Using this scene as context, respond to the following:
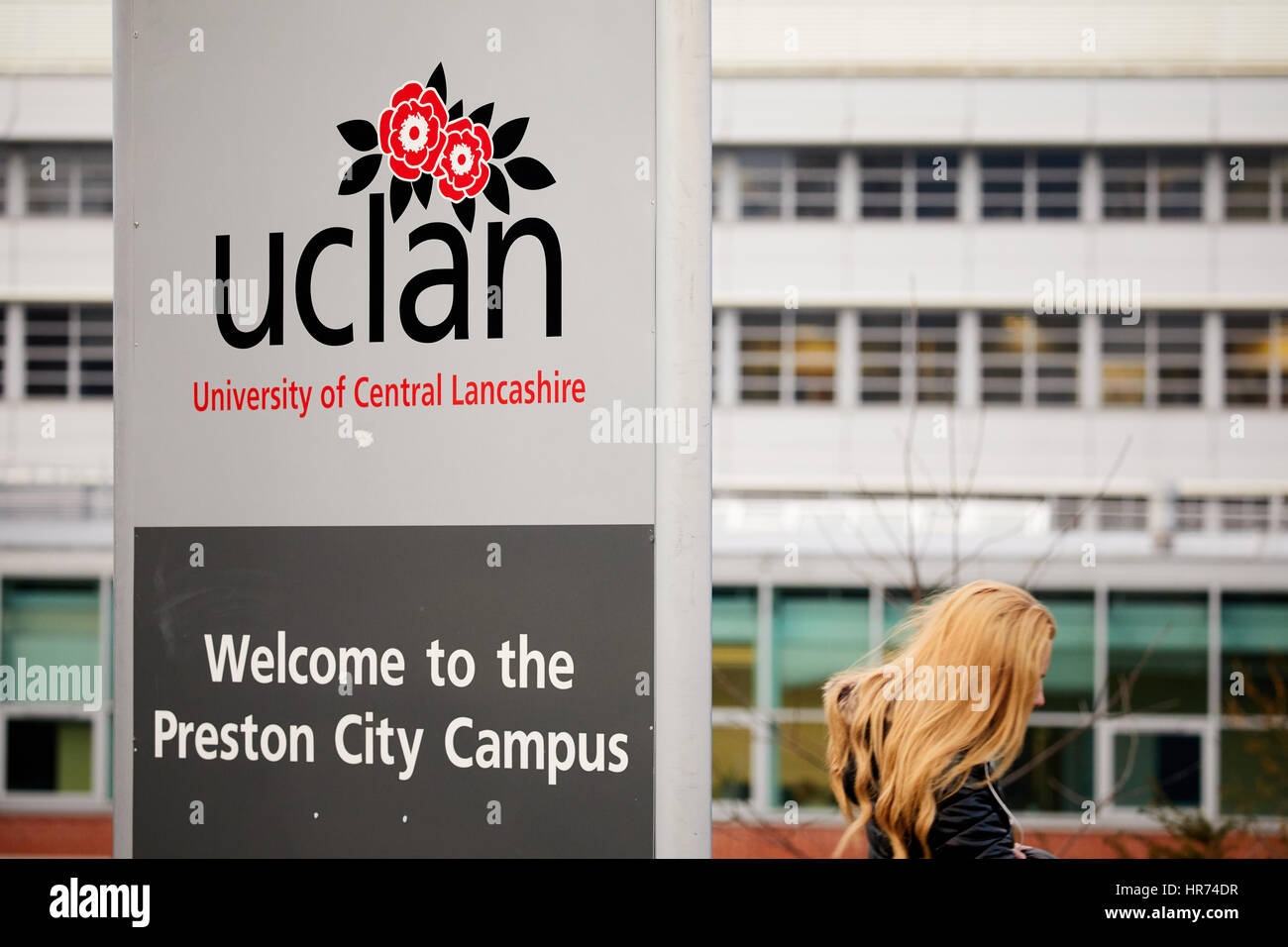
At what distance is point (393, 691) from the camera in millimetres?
1949

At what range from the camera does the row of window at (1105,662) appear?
954cm

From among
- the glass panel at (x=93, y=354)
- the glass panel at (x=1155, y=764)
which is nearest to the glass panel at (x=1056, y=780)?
the glass panel at (x=1155, y=764)

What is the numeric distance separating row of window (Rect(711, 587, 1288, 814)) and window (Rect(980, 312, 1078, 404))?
910 cm

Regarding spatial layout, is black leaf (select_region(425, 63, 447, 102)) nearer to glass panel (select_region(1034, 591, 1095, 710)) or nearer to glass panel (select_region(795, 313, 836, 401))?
glass panel (select_region(1034, 591, 1095, 710))

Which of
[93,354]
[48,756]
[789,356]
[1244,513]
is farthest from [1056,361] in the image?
[93,354]

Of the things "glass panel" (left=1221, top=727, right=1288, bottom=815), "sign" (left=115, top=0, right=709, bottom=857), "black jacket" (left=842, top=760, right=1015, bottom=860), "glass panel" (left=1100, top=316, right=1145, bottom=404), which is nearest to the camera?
"sign" (left=115, top=0, right=709, bottom=857)

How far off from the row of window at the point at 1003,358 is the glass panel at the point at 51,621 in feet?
36.5

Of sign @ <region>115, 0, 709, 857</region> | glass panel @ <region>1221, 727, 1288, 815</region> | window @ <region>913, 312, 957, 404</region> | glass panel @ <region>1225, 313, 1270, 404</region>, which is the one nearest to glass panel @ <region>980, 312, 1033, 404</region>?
window @ <region>913, 312, 957, 404</region>

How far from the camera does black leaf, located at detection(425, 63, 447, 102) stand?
1946mm

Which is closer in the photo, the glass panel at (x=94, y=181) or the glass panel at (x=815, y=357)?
the glass panel at (x=815, y=357)

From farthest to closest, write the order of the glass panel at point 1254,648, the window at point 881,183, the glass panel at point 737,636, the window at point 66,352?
the window at point 66,352 → the window at point 881,183 → the glass panel at point 737,636 → the glass panel at point 1254,648

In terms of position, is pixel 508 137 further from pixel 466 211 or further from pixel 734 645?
pixel 734 645

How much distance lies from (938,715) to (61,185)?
21.8 meters

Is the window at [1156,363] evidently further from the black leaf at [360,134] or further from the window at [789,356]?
the black leaf at [360,134]
